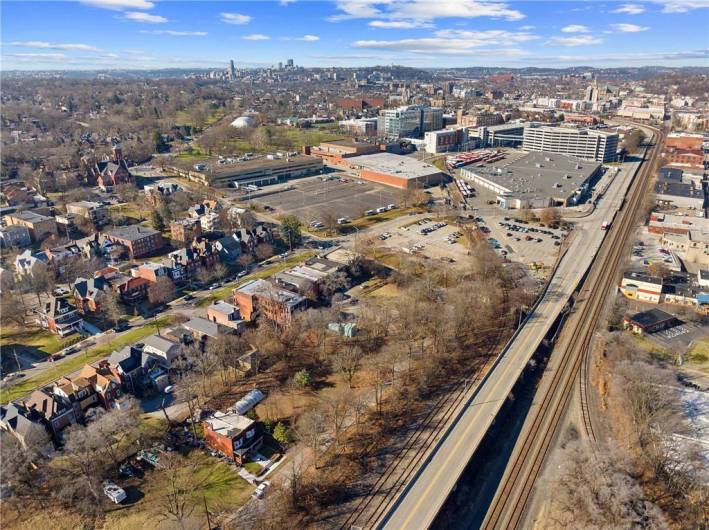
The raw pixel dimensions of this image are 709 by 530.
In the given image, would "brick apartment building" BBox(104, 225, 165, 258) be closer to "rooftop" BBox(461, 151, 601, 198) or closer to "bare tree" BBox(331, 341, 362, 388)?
"bare tree" BBox(331, 341, 362, 388)

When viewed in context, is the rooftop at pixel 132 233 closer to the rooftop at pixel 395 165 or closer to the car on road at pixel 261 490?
Answer: the car on road at pixel 261 490

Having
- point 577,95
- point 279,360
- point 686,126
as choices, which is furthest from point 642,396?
point 577,95

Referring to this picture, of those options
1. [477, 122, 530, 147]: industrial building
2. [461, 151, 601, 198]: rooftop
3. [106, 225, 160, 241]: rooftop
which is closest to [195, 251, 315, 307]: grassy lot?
[106, 225, 160, 241]: rooftop

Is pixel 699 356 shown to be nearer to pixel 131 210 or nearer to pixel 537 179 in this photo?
pixel 537 179

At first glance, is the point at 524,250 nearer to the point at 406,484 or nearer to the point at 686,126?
the point at 406,484

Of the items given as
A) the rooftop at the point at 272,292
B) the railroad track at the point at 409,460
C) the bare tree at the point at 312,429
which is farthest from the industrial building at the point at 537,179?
the bare tree at the point at 312,429

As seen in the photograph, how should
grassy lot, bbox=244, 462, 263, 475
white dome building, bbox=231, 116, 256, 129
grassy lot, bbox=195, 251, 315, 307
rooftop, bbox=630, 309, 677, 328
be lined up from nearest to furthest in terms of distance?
grassy lot, bbox=244, 462, 263, 475, rooftop, bbox=630, 309, 677, 328, grassy lot, bbox=195, 251, 315, 307, white dome building, bbox=231, 116, 256, 129

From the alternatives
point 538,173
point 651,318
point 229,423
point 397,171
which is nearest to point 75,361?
point 229,423
